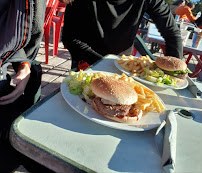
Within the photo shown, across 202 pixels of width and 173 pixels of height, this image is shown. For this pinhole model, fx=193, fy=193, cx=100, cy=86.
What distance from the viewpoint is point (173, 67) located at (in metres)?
1.47

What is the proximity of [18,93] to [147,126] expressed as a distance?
861 mm

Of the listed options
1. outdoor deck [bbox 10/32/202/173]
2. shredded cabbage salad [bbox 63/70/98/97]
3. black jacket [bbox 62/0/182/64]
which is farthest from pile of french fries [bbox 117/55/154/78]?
outdoor deck [bbox 10/32/202/173]

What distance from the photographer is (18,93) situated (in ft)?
4.20

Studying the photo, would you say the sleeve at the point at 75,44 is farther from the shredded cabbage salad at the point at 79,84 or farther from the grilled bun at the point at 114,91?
the grilled bun at the point at 114,91

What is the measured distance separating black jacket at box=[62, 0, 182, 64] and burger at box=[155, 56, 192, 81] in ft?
2.05

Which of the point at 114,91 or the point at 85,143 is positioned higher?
the point at 114,91

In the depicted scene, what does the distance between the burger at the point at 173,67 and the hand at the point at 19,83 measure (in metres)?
0.99

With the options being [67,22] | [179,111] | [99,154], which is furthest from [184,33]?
[99,154]

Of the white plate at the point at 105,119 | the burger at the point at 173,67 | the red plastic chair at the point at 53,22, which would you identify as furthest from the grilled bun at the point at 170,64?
the red plastic chair at the point at 53,22

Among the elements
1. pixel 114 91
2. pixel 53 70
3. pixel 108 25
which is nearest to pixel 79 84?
pixel 114 91

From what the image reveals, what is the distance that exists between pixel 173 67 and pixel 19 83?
1.12 metres

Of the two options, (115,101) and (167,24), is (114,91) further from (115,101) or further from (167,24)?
(167,24)

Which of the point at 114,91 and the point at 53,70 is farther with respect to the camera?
the point at 53,70

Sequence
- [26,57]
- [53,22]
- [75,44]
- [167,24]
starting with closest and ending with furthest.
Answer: [26,57], [75,44], [167,24], [53,22]
